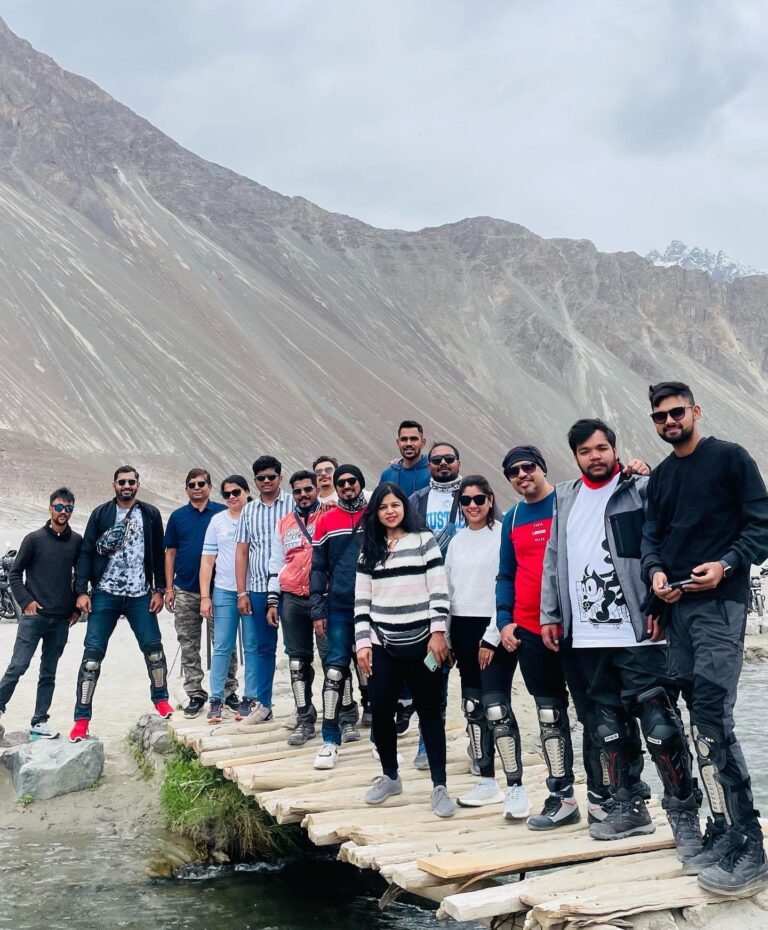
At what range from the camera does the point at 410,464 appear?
7.39 metres

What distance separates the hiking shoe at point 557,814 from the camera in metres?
5.10

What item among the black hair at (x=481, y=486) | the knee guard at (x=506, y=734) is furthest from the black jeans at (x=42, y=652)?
the knee guard at (x=506, y=734)

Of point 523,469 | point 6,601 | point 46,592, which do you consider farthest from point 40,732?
point 6,601

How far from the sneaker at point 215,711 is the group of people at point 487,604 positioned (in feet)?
0.05

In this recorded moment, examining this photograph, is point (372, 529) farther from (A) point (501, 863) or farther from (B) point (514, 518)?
(A) point (501, 863)

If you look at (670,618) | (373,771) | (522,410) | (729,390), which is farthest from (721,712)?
(729,390)

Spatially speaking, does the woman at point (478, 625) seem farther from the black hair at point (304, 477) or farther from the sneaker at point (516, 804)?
the black hair at point (304, 477)

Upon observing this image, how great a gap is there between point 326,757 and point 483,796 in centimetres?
128

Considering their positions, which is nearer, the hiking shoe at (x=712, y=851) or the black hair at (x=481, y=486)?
the hiking shoe at (x=712, y=851)

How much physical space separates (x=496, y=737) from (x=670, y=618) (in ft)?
4.57

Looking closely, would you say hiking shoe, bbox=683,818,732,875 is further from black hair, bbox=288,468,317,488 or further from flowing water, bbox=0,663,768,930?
black hair, bbox=288,468,317,488

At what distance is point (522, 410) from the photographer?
72.4 m

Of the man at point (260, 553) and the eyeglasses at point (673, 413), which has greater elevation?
the eyeglasses at point (673, 413)

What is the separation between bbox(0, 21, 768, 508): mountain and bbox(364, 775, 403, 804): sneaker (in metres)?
34.5
